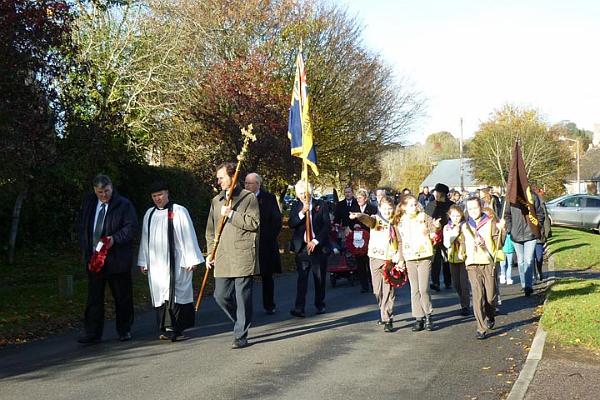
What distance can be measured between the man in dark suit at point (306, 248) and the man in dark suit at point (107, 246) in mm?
2637

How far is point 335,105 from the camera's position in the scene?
32.5 m

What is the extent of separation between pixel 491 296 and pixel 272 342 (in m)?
2.77

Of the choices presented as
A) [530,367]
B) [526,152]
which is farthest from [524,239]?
[526,152]

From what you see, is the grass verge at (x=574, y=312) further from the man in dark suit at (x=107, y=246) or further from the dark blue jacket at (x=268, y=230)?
the man in dark suit at (x=107, y=246)

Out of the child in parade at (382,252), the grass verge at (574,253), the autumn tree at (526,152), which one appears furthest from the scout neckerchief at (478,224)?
the autumn tree at (526,152)

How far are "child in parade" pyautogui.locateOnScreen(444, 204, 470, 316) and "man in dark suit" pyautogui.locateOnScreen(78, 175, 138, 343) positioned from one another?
4.02 meters

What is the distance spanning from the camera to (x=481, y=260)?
30.9 feet

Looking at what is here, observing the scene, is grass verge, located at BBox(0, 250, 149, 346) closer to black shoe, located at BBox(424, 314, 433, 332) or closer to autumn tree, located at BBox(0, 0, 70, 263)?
autumn tree, located at BBox(0, 0, 70, 263)

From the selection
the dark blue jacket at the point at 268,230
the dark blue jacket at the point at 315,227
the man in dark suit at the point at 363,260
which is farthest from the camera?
the man in dark suit at the point at 363,260

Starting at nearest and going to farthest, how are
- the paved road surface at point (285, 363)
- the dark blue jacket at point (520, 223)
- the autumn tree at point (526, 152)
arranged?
the paved road surface at point (285, 363), the dark blue jacket at point (520, 223), the autumn tree at point (526, 152)

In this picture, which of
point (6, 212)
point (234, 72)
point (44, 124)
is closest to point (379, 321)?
point (44, 124)

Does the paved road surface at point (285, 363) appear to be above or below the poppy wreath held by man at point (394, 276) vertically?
below

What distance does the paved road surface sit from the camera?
6629 millimetres

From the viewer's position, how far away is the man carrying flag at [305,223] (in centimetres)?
1066
